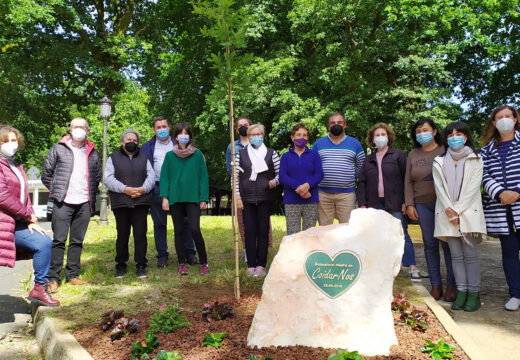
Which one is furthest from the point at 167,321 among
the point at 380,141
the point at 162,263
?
the point at 380,141

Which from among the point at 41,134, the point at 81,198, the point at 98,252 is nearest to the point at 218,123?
the point at 41,134

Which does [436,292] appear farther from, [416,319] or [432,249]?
[416,319]

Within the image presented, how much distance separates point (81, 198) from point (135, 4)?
1797 centimetres

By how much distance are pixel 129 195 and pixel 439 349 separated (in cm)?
399

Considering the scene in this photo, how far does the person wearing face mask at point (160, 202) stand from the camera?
20.6 ft

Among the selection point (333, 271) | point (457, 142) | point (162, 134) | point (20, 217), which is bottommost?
point (333, 271)

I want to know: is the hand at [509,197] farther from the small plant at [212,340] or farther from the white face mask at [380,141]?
the small plant at [212,340]

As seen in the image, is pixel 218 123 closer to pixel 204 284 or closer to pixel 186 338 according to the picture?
pixel 204 284

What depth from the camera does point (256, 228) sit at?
558 centimetres

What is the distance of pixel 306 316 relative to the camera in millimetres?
3219

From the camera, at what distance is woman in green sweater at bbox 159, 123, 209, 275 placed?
227 inches

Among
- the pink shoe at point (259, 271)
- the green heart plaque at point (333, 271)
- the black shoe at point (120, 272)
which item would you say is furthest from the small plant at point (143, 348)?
the black shoe at point (120, 272)

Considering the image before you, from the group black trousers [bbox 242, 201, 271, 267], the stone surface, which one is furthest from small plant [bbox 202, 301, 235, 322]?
black trousers [bbox 242, 201, 271, 267]

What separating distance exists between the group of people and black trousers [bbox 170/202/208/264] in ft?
0.05
